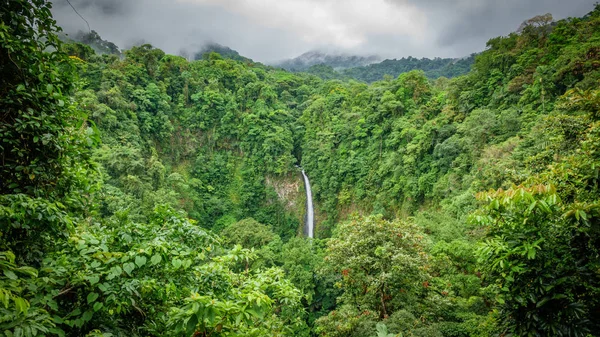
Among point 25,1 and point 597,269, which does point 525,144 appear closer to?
point 597,269

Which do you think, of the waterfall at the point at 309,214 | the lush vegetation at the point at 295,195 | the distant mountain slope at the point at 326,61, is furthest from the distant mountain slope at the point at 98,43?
the distant mountain slope at the point at 326,61

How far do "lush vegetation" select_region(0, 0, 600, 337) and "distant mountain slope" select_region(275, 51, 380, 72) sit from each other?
9193cm

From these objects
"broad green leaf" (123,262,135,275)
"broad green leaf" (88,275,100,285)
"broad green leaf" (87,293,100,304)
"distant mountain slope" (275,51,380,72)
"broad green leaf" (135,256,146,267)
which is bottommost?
"broad green leaf" (87,293,100,304)

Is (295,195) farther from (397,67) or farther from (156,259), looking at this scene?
(397,67)

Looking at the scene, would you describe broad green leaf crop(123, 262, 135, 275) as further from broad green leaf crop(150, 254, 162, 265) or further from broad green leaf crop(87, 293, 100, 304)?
broad green leaf crop(87, 293, 100, 304)

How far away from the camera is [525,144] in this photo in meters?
12.5

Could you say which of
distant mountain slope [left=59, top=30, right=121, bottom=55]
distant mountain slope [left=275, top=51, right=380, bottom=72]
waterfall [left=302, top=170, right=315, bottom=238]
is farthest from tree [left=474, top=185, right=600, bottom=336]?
distant mountain slope [left=275, top=51, right=380, bottom=72]

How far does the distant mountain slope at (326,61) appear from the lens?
12281 centimetres

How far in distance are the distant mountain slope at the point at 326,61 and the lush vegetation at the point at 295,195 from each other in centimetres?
9193

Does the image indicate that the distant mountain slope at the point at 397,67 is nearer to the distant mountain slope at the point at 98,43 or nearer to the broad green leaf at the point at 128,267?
the distant mountain slope at the point at 98,43

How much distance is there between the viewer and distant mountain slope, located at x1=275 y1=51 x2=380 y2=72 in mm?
122812

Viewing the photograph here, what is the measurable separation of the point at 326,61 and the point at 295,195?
117m

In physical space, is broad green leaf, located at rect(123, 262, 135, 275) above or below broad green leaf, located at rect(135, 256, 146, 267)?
below

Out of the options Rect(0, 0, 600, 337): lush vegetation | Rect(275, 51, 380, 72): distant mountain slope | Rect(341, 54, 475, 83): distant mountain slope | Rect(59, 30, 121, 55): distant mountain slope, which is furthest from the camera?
Rect(275, 51, 380, 72): distant mountain slope
